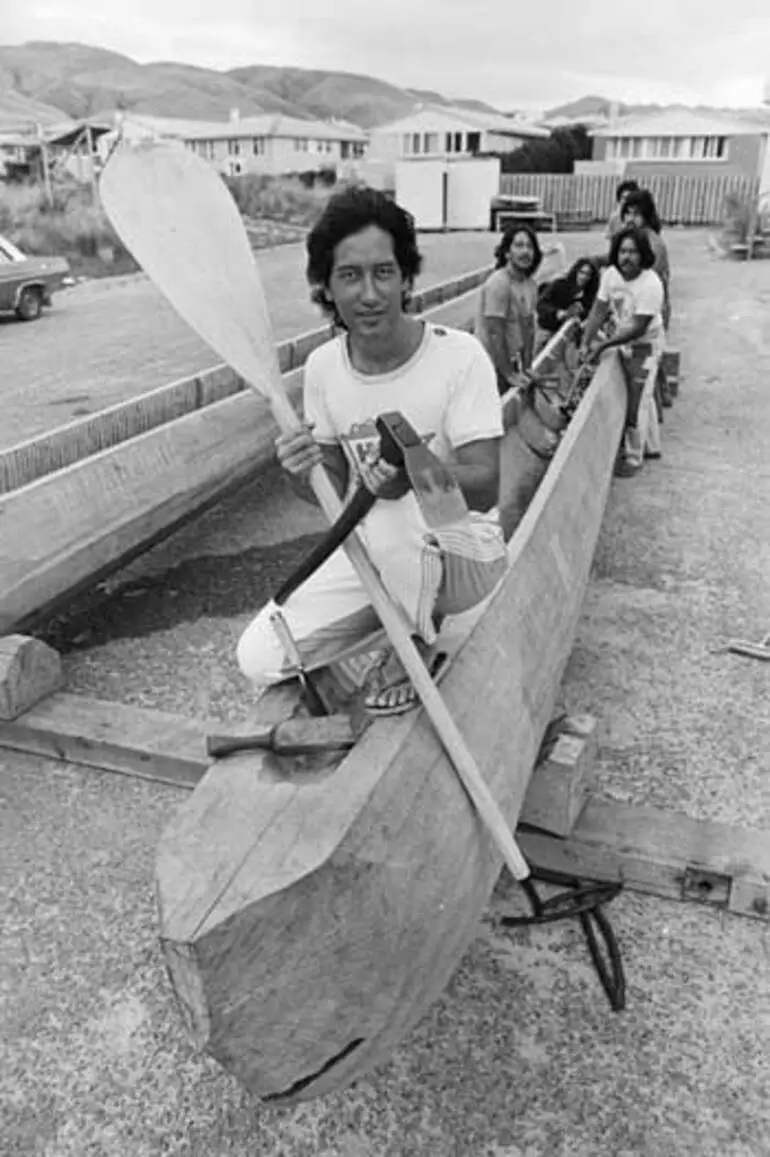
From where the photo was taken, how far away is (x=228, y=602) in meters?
4.98

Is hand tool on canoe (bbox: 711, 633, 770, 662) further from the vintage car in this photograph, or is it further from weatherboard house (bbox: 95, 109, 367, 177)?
weatherboard house (bbox: 95, 109, 367, 177)

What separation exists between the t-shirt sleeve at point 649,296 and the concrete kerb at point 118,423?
96.7 inches

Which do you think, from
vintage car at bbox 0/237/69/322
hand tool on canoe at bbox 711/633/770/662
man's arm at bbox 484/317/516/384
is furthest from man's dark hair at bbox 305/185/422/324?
vintage car at bbox 0/237/69/322

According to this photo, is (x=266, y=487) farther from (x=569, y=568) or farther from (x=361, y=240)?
(x=361, y=240)

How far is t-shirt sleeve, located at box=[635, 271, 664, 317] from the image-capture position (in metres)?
6.75

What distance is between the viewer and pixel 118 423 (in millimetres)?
5719

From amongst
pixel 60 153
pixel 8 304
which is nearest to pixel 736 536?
pixel 8 304

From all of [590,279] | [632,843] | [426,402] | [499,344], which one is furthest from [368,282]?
[590,279]

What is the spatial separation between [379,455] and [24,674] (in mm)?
2054

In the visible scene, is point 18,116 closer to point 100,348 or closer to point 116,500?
point 100,348

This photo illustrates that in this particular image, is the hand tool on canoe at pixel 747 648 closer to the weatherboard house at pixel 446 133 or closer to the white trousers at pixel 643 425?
the white trousers at pixel 643 425

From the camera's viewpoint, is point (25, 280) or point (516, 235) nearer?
point (516, 235)

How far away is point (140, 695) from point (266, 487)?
2888 millimetres

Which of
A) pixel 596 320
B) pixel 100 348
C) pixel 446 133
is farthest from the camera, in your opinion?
pixel 446 133
